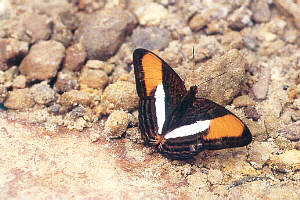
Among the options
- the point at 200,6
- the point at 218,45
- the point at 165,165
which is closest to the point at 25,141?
the point at 165,165

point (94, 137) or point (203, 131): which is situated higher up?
point (203, 131)

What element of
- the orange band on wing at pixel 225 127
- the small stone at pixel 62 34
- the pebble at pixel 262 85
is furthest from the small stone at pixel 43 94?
the pebble at pixel 262 85

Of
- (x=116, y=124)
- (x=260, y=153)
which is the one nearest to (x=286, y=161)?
(x=260, y=153)

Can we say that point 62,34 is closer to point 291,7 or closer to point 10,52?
point 10,52

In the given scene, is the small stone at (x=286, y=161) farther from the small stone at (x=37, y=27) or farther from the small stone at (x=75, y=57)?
the small stone at (x=37, y=27)

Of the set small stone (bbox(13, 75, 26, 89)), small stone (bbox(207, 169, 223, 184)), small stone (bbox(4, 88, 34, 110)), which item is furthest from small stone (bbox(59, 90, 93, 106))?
small stone (bbox(207, 169, 223, 184))

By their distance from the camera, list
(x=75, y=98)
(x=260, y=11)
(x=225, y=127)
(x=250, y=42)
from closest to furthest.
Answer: (x=225, y=127) < (x=75, y=98) < (x=250, y=42) < (x=260, y=11)

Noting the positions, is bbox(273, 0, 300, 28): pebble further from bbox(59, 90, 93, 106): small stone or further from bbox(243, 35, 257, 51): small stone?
bbox(59, 90, 93, 106): small stone
